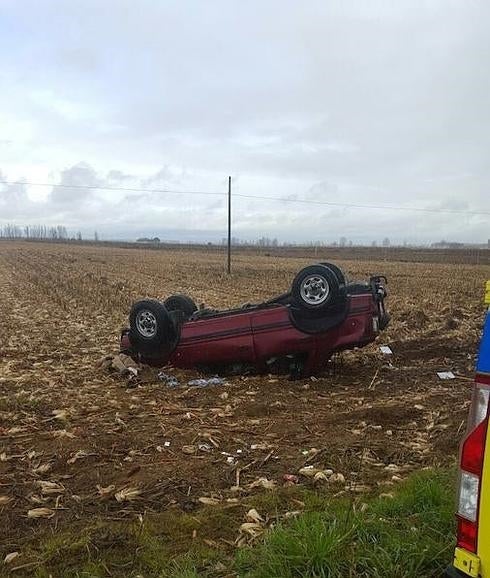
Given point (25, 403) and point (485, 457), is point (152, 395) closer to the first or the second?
point (25, 403)

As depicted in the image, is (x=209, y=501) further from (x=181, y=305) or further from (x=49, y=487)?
(x=181, y=305)

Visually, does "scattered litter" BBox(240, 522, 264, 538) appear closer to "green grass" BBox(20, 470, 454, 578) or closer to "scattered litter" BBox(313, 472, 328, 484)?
"green grass" BBox(20, 470, 454, 578)

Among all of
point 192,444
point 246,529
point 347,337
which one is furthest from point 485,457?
point 347,337

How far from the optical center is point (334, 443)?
5.24m

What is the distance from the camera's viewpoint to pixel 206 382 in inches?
301

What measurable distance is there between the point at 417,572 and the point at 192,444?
8.79ft

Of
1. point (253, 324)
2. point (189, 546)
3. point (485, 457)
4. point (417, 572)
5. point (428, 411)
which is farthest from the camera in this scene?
point (253, 324)

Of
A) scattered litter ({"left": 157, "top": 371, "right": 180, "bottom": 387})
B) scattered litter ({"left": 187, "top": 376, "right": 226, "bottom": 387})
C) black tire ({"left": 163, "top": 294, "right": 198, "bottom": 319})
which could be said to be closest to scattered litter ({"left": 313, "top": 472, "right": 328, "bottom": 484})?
scattered litter ({"left": 187, "top": 376, "right": 226, "bottom": 387})

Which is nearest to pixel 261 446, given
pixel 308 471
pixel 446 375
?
pixel 308 471

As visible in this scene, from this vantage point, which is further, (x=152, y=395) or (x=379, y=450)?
(x=152, y=395)

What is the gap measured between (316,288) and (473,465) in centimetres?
511

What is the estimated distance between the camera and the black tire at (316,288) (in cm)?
727

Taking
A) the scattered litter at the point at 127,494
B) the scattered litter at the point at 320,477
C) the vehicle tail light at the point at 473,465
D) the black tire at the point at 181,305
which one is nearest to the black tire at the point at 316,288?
the black tire at the point at 181,305

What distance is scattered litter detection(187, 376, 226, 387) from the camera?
7.57 metres
